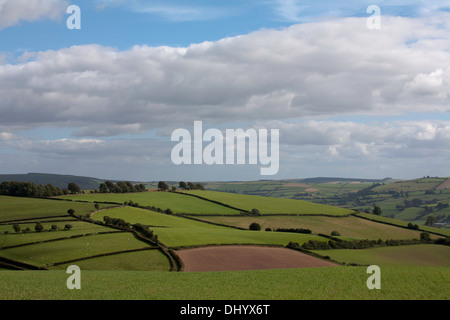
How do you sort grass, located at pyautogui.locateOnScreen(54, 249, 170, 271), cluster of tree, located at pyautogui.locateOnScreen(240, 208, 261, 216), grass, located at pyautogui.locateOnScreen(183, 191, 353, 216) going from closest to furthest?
grass, located at pyautogui.locateOnScreen(54, 249, 170, 271), cluster of tree, located at pyautogui.locateOnScreen(240, 208, 261, 216), grass, located at pyautogui.locateOnScreen(183, 191, 353, 216)

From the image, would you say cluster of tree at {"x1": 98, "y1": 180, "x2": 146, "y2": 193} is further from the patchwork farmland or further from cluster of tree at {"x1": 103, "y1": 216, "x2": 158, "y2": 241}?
cluster of tree at {"x1": 103, "y1": 216, "x2": 158, "y2": 241}

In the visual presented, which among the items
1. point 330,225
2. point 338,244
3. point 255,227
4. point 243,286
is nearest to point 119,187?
point 255,227

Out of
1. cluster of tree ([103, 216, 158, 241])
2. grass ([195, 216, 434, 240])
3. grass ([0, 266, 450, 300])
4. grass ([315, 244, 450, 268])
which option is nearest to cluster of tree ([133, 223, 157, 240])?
cluster of tree ([103, 216, 158, 241])

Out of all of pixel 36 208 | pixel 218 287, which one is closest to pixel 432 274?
pixel 218 287

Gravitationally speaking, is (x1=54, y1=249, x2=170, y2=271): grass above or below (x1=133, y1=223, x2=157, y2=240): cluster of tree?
below

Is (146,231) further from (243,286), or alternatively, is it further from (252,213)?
(252,213)

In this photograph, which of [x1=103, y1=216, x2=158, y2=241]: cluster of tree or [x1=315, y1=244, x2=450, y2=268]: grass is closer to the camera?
[x1=315, y1=244, x2=450, y2=268]: grass

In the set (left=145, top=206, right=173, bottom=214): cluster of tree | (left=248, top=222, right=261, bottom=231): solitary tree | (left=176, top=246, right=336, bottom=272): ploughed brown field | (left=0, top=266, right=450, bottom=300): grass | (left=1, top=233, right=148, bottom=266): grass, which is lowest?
(left=248, top=222, right=261, bottom=231): solitary tree
